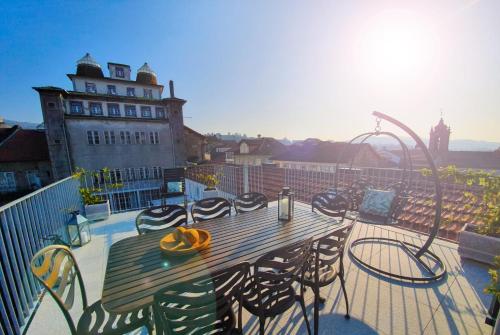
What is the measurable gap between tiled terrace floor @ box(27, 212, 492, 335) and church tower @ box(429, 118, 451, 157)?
137ft

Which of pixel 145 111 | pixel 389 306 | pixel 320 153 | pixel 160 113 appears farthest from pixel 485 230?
pixel 145 111

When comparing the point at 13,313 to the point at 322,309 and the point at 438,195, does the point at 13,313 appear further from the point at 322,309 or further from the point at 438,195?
the point at 438,195

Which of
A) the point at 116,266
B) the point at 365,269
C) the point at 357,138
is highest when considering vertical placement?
the point at 357,138

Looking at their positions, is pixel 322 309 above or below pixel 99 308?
below

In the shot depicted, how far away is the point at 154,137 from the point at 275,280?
17.8 m

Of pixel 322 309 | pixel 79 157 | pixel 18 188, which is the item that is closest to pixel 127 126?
pixel 79 157

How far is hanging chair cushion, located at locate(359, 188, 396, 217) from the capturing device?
8.95 ft

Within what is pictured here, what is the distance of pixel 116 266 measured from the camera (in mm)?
1295

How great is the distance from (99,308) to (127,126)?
17.5m

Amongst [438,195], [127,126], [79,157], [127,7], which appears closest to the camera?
[438,195]

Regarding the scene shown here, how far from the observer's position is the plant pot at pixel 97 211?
3.99m

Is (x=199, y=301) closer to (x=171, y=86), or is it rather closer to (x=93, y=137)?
(x=93, y=137)

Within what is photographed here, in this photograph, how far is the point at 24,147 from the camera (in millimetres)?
16078

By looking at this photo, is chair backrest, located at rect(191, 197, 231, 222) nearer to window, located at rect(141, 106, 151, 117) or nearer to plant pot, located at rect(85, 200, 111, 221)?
plant pot, located at rect(85, 200, 111, 221)
